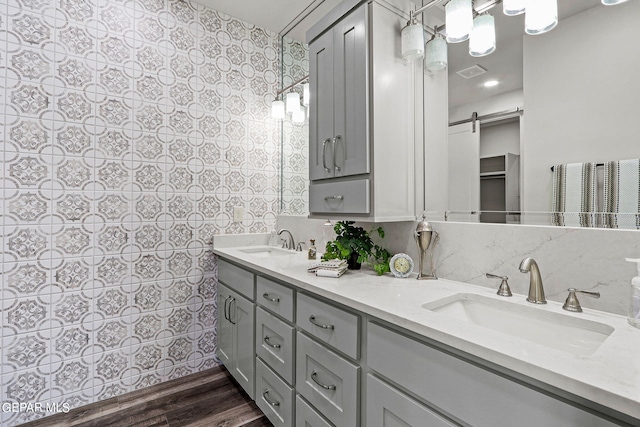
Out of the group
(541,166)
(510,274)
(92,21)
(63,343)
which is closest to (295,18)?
(92,21)

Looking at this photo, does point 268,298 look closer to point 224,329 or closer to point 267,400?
point 267,400

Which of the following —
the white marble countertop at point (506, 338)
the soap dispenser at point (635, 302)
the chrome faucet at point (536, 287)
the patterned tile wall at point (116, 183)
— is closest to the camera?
the white marble countertop at point (506, 338)

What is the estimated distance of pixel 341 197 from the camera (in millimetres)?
1520

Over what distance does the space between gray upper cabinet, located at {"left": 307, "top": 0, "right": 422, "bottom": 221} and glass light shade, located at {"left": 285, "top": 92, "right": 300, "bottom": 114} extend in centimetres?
74

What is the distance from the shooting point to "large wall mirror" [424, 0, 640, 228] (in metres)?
0.96

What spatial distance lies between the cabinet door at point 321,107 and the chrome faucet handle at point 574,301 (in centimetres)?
105

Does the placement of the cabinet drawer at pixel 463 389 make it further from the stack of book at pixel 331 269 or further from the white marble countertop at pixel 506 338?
the stack of book at pixel 331 269

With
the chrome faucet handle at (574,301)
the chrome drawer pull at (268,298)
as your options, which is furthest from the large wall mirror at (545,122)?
the chrome drawer pull at (268,298)

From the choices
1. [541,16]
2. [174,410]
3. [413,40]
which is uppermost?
[413,40]

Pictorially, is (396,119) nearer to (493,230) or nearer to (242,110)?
(493,230)

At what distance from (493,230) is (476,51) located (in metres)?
0.74

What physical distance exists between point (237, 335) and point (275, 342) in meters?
0.51

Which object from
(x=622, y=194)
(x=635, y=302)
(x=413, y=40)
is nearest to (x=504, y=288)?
(x=635, y=302)

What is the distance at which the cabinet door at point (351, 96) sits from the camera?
4.52 ft
